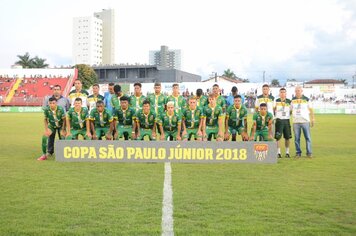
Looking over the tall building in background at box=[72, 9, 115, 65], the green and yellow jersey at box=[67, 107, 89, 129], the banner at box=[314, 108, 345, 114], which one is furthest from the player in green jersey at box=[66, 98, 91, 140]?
the tall building in background at box=[72, 9, 115, 65]

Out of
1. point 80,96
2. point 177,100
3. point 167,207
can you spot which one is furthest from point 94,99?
point 167,207

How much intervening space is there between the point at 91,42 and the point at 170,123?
385 ft

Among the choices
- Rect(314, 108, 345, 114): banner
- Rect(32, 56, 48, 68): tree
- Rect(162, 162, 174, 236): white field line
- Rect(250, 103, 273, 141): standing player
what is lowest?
Rect(162, 162, 174, 236): white field line

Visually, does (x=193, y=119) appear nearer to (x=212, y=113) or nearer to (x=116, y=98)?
(x=212, y=113)

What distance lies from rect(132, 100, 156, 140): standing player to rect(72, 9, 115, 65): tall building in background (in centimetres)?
11577

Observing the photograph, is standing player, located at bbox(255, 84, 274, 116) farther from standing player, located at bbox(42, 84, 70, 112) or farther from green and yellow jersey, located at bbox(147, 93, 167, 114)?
standing player, located at bbox(42, 84, 70, 112)

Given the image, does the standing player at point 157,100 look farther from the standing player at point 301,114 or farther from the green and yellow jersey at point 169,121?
the standing player at point 301,114

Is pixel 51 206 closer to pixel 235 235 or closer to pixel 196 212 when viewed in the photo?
pixel 196 212

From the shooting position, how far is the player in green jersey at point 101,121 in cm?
970

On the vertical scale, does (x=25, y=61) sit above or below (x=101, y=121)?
above

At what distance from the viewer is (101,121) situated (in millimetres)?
9797

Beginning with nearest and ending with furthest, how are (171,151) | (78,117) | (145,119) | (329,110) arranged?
(171,151) < (78,117) < (145,119) < (329,110)

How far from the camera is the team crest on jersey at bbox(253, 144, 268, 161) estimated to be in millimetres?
8742

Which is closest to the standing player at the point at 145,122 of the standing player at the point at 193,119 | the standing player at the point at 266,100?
the standing player at the point at 193,119
